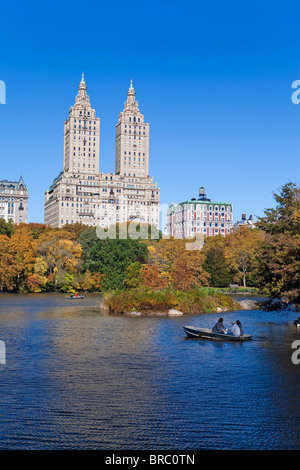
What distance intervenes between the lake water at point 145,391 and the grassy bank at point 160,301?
1336 centimetres

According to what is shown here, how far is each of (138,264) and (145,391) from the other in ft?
179

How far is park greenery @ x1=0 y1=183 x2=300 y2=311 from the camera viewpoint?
54406 mm

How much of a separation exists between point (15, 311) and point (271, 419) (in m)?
42.7

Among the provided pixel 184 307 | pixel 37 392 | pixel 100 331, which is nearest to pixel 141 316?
pixel 184 307

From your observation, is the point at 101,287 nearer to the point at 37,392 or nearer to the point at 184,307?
the point at 184,307

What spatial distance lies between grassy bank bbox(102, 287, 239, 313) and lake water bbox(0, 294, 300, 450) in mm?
13356

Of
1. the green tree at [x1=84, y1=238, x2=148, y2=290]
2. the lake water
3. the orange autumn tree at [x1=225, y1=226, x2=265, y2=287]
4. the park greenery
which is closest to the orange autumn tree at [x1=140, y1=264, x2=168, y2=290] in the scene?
the park greenery

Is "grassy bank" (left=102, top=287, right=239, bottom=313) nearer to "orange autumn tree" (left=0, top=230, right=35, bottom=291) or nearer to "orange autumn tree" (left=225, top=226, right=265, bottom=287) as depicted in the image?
"orange autumn tree" (left=0, top=230, right=35, bottom=291)

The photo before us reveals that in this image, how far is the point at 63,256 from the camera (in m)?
95.9

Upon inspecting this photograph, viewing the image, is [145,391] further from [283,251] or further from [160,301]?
[160,301]

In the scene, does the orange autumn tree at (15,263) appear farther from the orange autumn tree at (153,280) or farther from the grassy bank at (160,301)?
the orange autumn tree at (153,280)

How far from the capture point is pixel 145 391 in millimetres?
22594

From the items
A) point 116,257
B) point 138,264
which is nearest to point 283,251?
point 138,264
